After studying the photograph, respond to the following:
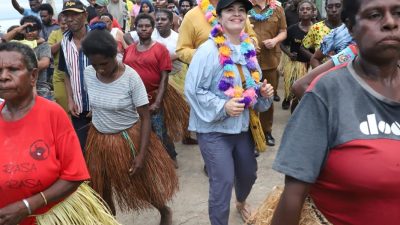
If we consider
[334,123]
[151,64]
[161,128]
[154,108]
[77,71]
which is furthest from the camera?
[161,128]

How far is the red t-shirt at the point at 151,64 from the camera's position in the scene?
497 centimetres

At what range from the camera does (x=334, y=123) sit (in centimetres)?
141

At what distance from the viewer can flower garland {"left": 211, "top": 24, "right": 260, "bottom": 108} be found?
3.40m

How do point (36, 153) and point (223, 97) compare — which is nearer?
point (36, 153)

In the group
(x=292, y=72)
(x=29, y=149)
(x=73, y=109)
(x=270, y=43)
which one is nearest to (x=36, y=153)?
(x=29, y=149)

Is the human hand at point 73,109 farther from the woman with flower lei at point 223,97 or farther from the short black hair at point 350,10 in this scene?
the short black hair at point 350,10

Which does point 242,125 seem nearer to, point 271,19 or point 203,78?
point 203,78

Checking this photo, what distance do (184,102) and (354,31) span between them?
4203mm

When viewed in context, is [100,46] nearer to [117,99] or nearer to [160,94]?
[117,99]

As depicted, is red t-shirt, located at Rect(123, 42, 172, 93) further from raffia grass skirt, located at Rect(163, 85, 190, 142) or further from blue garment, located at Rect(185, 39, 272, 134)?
blue garment, located at Rect(185, 39, 272, 134)

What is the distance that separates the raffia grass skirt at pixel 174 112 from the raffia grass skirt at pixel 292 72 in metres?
2.25

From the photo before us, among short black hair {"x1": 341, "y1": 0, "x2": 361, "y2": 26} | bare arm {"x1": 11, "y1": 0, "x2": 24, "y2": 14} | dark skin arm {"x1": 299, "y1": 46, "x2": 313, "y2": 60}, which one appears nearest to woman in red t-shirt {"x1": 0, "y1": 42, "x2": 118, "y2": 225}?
short black hair {"x1": 341, "y1": 0, "x2": 361, "y2": 26}

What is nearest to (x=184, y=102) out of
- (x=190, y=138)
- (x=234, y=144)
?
(x=190, y=138)

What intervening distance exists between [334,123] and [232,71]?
205 cm
